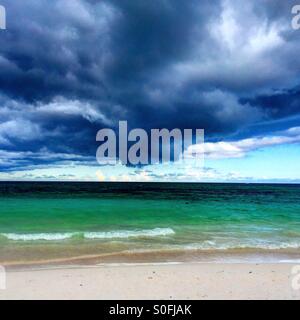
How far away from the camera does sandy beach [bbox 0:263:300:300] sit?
7301mm

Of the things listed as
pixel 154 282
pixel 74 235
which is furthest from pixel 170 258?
pixel 74 235

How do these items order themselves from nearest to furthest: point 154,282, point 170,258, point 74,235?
point 154,282, point 170,258, point 74,235

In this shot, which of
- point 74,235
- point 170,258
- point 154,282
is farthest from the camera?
point 74,235

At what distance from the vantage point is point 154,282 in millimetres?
8234

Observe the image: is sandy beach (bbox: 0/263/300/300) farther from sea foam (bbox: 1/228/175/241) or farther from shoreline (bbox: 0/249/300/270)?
sea foam (bbox: 1/228/175/241)

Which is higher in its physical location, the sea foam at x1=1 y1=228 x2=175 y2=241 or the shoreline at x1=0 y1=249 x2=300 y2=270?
the sea foam at x1=1 y1=228 x2=175 y2=241

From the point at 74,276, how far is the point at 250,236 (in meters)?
10.1

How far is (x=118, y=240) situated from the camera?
1452 cm

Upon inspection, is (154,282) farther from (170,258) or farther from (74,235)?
(74,235)

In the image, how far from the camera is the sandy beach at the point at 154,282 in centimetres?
730

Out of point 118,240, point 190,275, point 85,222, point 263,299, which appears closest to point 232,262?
point 190,275

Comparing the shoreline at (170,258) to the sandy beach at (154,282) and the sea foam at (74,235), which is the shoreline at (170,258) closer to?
the sandy beach at (154,282)

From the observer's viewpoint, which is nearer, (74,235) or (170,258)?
(170,258)

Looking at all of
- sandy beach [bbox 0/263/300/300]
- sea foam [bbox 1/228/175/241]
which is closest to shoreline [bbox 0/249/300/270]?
sandy beach [bbox 0/263/300/300]
